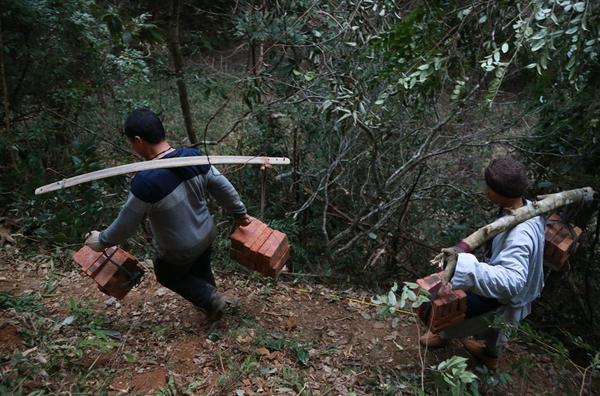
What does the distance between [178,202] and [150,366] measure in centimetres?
112

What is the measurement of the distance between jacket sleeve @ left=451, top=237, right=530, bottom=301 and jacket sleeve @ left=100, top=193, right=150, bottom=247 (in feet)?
5.89

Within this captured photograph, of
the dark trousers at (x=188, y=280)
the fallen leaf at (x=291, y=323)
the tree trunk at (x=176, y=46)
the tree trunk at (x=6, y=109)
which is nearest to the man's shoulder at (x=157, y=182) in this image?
the dark trousers at (x=188, y=280)

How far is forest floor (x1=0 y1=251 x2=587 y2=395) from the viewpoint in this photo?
287 cm

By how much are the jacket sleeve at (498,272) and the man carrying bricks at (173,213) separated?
1530 millimetres

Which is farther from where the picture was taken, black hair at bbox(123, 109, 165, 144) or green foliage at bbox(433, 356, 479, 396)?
black hair at bbox(123, 109, 165, 144)

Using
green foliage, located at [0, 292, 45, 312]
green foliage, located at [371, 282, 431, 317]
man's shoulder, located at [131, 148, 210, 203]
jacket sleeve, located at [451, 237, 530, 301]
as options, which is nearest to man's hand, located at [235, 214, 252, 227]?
man's shoulder, located at [131, 148, 210, 203]

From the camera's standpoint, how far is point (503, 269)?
246 centimetres

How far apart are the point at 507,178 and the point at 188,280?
221 cm

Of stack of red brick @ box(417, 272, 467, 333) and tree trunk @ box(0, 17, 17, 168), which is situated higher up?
tree trunk @ box(0, 17, 17, 168)

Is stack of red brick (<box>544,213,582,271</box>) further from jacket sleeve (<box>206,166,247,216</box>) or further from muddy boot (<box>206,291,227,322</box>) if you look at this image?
muddy boot (<box>206,291,227,322</box>)

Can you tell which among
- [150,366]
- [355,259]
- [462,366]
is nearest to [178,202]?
[150,366]

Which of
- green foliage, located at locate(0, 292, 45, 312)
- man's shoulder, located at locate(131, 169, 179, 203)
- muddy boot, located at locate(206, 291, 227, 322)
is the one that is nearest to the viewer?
man's shoulder, located at locate(131, 169, 179, 203)

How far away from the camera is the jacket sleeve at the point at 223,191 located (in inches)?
124

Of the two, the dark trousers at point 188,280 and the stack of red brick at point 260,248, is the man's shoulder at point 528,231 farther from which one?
the dark trousers at point 188,280
